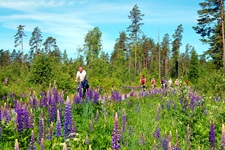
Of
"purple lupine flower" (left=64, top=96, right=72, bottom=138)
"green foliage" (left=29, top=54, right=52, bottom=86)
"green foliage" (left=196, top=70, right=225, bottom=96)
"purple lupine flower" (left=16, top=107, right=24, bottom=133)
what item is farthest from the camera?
"green foliage" (left=29, top=54, right=52, bottom=86)

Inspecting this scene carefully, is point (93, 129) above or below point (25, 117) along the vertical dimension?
below

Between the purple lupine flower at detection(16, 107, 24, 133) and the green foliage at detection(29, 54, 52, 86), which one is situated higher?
the green foliage at detection(29, 54, 52, 86)

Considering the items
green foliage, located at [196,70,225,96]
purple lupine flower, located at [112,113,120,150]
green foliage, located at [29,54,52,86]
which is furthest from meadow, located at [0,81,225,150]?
green foliage, located at [29,54,52,86]

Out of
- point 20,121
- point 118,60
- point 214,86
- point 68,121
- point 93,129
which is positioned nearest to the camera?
point 68,121

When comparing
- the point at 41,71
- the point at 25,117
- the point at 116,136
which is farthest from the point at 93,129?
the point at 41,71

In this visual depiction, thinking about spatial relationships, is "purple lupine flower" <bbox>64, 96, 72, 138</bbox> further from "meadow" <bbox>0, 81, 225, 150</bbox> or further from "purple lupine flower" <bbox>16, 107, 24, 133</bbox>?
"purple lupine flower" <bbox>16, 107, 24, 133</bbox>

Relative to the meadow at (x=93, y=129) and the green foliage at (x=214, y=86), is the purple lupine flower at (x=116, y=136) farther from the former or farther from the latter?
the green foliage at (x=214, y=86)

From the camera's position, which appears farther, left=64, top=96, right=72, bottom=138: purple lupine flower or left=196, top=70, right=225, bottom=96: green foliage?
left=196, top=70, right=225, bottom=96: green foliage

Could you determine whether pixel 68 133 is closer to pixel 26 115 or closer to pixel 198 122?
pixel 26 115

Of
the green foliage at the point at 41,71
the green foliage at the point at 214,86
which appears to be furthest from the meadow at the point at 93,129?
the green foliage at the point at 41,71

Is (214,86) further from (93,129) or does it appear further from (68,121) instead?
(68,121)

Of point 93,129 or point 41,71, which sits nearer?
point 93,129

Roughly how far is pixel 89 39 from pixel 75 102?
5373 cm

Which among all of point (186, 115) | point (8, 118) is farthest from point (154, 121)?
point (8, 118)
